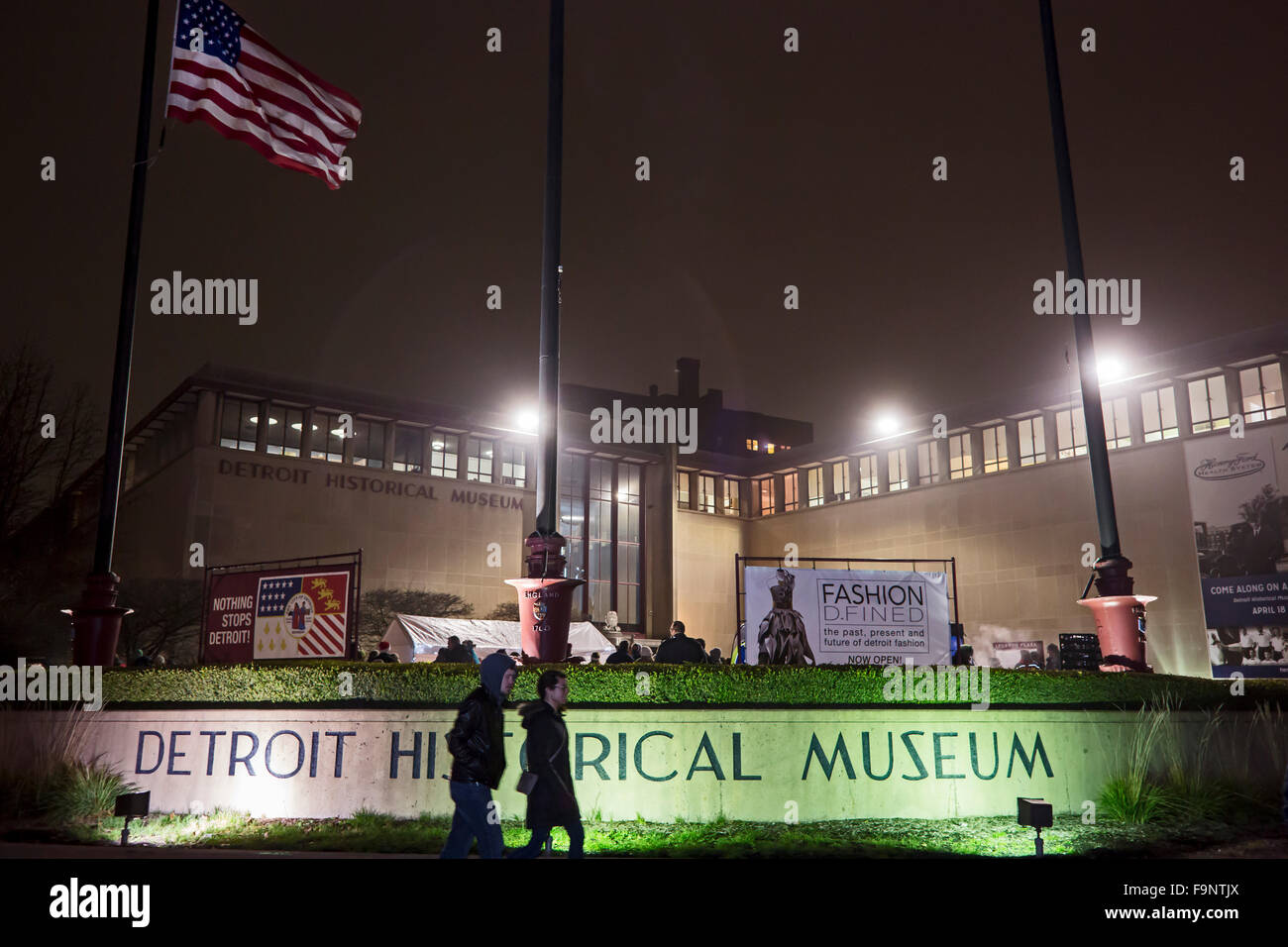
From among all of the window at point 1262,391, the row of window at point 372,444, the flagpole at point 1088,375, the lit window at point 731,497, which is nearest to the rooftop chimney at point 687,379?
the lit window at point 731,497

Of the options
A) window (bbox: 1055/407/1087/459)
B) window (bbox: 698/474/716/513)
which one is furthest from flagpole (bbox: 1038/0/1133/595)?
window (bbox: 698/474/716/513)

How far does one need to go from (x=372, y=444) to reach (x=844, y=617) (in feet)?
104

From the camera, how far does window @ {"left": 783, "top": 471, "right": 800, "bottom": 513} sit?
53250mm

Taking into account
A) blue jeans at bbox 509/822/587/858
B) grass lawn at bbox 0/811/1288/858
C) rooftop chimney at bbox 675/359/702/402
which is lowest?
grass lawn at bbox 0/811/1288/858

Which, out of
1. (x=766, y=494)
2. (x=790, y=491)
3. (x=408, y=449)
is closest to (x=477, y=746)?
(x=408, y=449)

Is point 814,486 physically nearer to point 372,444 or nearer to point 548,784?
point 372,444

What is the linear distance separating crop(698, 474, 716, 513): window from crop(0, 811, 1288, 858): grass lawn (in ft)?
144

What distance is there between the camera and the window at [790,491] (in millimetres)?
53250

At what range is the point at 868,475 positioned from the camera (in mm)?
49281

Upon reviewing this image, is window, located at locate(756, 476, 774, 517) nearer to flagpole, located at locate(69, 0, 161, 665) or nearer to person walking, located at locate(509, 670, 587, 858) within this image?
flagpole, located at locate(69, 0, 161, 665)
